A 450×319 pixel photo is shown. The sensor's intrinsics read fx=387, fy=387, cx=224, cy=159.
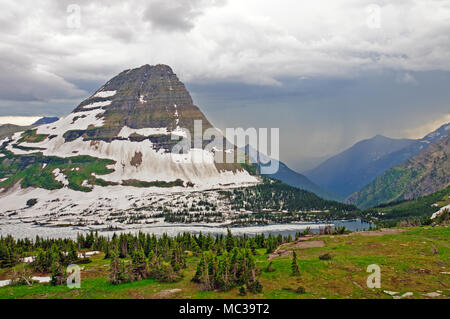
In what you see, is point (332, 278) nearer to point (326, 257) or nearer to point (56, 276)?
point (326, 257)

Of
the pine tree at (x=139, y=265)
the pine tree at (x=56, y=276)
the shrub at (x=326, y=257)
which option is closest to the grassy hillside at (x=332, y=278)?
the shrub at (x=326, y=257)

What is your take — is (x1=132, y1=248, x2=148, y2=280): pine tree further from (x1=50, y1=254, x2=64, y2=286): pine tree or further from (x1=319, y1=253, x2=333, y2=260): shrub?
(x1=319, y1=253, x2=333, y2=260): shrub

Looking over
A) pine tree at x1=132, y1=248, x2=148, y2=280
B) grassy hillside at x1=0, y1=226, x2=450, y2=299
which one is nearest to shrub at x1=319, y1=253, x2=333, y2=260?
grassy hillside at x1=0, y1=226, x2=450, y2=299

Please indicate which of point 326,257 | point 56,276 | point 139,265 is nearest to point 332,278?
point 326,257

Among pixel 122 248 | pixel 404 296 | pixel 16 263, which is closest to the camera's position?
pixel 404 296

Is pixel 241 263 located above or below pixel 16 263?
above
